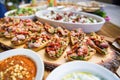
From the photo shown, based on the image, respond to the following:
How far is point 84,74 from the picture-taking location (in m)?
0.94

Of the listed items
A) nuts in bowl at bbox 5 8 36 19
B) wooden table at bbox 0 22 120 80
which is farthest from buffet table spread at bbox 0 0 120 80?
nuts in bowl at bbox 5 8 36 19

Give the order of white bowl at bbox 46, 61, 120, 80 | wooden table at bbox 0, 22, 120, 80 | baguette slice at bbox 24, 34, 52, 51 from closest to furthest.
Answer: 1. white bowl at bbox 46, 61, 120, 80
2. baguette slice at bbox 24, 34, 52, 51
3. wooden table at bbox 0, 22, 120, 80

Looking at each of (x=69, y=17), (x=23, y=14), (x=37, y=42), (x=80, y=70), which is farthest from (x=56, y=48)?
(x=23, y=14)

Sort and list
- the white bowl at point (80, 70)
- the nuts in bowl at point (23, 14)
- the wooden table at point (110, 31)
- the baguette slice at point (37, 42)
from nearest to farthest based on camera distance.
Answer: the white bowl at point (80, 70) → the baguette slice at point (37, 42) → the wooden table at point (110, 31) → the nuts in bowl at point (23, 14)

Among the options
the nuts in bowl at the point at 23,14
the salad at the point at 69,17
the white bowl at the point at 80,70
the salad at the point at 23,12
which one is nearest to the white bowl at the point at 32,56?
the white bowl at the point at 80,70

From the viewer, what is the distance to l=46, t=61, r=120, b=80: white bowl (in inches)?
35.9

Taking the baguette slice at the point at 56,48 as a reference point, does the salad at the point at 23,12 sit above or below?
below

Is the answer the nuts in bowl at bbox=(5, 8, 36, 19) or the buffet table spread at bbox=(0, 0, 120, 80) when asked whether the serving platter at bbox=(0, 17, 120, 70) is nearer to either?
the buffet table spread at bbox=(0, 0, 120, 80)

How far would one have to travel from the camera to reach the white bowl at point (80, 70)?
0.91 metres

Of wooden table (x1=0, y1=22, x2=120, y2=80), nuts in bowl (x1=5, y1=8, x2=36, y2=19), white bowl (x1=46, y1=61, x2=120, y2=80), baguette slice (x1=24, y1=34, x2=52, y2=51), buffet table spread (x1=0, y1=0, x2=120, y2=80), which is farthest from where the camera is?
nuts in bowl (x1=5, y1=8, x2=36, y2=19)

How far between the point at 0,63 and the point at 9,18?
2.55 feet

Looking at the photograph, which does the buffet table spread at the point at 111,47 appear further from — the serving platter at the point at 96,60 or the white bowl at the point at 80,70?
the white bowl at the point at 80,70

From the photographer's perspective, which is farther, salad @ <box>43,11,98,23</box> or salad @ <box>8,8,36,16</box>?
salad @ <box>8,8,36,16</box>

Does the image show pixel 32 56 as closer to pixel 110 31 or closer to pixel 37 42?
pixel 37 42
